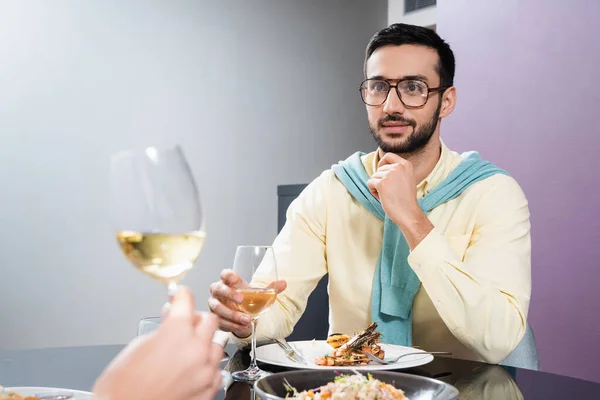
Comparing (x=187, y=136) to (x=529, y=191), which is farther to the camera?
(x=187, y=136)

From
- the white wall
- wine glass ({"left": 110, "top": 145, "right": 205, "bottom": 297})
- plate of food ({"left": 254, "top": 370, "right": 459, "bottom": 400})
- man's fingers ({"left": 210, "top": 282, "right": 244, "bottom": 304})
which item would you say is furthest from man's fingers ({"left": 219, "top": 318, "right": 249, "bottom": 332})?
the white wall

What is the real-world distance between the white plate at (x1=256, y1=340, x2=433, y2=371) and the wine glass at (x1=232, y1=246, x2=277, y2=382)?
6cm

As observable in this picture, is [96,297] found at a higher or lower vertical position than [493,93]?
lower

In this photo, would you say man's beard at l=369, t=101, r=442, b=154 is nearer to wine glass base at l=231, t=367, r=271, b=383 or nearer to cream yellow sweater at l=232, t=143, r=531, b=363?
cream yellow sweater at l=232, t=143, r=531, b=363

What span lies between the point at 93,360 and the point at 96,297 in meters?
2.79

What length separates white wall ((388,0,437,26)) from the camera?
16.4ft

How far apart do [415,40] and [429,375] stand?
115cm

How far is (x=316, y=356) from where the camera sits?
4.76 ft

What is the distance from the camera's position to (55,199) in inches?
155

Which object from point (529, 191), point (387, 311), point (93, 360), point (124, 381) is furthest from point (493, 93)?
point (124, 381)

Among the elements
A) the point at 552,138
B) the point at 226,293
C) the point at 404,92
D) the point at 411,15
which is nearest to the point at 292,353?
the point at 226,293

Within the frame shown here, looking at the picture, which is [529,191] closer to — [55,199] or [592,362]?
[592,362]

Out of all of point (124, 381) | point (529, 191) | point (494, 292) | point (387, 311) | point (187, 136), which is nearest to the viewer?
point (124, 381)

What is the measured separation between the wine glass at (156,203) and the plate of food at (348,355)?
67 cm
